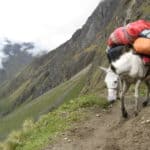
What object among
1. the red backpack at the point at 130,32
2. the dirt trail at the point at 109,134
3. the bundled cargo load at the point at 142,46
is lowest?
the dirt trail at the point at 109,134

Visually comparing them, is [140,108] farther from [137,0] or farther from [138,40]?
[137,0]

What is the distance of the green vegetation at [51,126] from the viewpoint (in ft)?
56.1

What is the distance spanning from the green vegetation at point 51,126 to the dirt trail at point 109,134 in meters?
0.60

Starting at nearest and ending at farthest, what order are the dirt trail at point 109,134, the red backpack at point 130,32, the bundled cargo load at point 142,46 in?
the dirt trail at point 109,134
the bundled cargo load at point 142,46
the red backpack at point 130,32

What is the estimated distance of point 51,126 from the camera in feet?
61.4

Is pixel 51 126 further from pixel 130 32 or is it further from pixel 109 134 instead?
pixel 130 32

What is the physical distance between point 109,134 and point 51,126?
3.58 metres

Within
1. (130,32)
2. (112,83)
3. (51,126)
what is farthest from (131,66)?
(51,126)

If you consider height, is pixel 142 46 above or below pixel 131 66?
above

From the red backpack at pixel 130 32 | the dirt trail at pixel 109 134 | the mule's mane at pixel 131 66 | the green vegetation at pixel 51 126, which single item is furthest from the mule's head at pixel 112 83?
the green vegetation at pixel 51 126

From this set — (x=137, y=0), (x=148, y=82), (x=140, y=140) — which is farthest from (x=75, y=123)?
(x=137, y=0)

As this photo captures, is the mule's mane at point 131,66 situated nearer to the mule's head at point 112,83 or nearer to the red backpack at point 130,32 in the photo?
the red backpack at point 130,32

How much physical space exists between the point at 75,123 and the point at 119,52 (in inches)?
130

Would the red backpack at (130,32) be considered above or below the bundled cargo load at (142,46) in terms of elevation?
above
